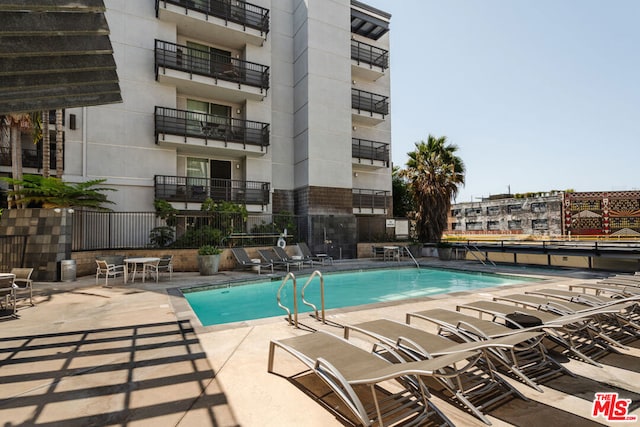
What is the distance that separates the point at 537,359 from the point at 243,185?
15.4 meters

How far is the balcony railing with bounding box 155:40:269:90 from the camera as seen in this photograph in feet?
49.8

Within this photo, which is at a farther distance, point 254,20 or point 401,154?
point 401,154

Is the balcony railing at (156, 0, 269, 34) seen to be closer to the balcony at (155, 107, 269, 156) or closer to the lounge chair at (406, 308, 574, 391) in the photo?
the balcony at (155, 107, 269, 156)

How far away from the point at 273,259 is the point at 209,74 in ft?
33.1

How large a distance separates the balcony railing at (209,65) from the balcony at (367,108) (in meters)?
5.96

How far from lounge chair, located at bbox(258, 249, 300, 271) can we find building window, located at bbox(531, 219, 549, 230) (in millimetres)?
39808

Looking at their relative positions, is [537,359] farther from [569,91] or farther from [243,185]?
[569,91]

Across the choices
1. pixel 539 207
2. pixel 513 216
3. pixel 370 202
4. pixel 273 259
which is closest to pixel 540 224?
pixel 539 207

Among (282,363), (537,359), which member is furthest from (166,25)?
(537,359)

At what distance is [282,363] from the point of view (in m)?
3.52

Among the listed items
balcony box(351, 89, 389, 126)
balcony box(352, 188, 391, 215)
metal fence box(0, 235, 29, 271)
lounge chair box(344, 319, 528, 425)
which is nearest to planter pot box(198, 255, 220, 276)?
metal fence box(0, 235, 29, 271)

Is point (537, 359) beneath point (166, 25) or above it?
beneath

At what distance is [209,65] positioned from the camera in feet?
54.0

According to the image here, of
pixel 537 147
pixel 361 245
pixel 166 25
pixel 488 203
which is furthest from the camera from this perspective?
pixel 488 203
